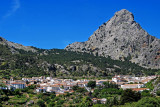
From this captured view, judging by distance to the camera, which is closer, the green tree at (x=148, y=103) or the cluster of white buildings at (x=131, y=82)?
the green tree at (x=148, y=103)

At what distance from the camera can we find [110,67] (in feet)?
542

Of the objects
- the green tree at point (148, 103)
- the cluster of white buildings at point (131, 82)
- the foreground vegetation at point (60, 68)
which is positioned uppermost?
the foreground vegetation at point (60, 68)

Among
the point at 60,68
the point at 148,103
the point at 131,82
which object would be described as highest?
the point at 60,68

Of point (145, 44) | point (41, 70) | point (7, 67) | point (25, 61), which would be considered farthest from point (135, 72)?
point (7, 67)

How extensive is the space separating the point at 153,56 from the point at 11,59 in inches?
4151

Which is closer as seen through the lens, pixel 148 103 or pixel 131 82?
pixel 148 103

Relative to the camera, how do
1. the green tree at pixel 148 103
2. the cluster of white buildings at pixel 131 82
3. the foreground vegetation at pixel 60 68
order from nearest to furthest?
the green tree at pixel 148 103, the cluster of white buildings at pixel 131 82, the foreground vegetation at pixel 60 68

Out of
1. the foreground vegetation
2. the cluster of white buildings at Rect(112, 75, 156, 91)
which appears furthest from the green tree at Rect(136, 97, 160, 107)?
the foreground vegetation

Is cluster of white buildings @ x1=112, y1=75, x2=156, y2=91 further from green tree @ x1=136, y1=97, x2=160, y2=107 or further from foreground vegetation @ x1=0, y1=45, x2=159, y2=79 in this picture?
green tree @ x1=136, y1=97, x2=160, y2=107

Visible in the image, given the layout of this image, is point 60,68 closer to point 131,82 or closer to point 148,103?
point 131,82

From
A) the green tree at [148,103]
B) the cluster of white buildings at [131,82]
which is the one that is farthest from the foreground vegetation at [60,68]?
the green tree at [148,103]

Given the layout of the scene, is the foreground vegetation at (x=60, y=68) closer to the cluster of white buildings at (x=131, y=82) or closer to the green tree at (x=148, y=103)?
the cluster of white buildings at (x=131, y=82)

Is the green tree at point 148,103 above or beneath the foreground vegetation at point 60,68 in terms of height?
beneath

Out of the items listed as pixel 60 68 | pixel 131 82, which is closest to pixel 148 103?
pixel 131 82
